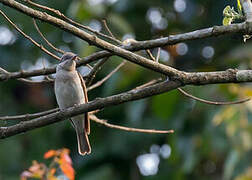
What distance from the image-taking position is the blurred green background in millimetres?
7148

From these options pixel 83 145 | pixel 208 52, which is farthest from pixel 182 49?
pixel 83 145

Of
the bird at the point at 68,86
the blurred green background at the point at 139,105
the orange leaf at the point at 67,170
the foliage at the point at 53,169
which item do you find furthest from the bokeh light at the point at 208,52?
the orange leaf at the point at 67,170

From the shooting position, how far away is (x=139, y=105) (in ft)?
24.3

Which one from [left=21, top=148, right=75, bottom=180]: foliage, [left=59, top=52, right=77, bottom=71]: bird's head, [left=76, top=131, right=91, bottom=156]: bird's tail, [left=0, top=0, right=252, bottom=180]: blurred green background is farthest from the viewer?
[left=0, top=0, right=252, bottom=180]: blurred green background

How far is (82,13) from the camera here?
7934 mm

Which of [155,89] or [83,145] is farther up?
[155,89]

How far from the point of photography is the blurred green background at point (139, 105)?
23.5ft

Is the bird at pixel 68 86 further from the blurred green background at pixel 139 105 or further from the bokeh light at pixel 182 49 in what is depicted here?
the bokeh light at pixel 182 49

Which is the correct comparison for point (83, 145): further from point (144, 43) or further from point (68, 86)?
point (144, 43)

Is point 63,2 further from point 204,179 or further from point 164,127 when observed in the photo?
point 204,179

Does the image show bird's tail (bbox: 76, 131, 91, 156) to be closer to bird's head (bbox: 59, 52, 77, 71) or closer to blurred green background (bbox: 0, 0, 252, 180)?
bird's head (bbox: 59, 52, 77, 71)

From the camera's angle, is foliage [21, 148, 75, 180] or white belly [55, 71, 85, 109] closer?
foliage [21, 148, 75, 180]

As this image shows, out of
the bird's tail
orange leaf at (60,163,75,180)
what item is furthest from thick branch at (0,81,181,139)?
the bird's tail

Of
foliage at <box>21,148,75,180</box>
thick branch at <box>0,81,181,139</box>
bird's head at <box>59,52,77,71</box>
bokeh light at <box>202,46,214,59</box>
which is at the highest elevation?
bokeh light at <box>202,46,214,59</box>
